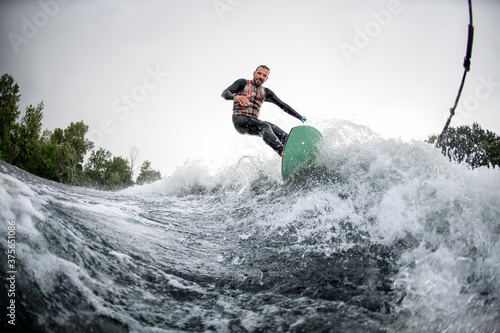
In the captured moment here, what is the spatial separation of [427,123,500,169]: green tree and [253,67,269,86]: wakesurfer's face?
17967 millimetres

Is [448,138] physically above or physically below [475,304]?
above

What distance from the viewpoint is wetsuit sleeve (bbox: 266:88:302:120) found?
520 centimetres

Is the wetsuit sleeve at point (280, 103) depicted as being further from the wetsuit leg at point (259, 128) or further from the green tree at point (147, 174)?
the green tree at point (147, 174)

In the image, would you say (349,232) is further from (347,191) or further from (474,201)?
(474,201)

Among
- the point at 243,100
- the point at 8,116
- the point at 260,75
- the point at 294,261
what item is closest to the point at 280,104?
the point at 260,75

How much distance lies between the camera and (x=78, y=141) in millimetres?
20625

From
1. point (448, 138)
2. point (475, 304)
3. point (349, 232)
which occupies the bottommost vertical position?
point (475, 304)

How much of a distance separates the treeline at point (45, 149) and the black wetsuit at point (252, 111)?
49.9 ft

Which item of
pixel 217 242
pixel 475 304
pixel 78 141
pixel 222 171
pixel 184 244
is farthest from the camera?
pixel 78 141

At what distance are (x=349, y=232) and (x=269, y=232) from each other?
0.78 metres

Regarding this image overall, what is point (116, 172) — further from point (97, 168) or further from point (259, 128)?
point (259, 128)

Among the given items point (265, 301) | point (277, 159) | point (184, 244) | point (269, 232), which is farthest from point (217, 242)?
point (277, 159)

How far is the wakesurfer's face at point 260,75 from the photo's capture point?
16.1 feet

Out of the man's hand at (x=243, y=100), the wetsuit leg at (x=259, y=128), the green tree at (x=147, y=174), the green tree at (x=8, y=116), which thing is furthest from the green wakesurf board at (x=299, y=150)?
the green tree at (x=147, y=174)
